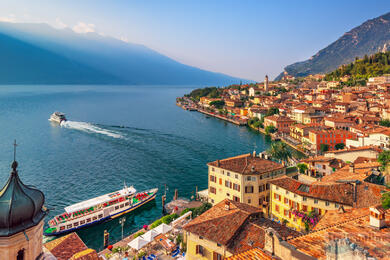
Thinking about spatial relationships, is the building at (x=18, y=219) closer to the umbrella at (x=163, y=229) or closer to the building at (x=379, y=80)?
the umbrella at (x=163, y=229)

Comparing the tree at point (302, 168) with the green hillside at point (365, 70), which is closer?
the tree at point (302, 168)

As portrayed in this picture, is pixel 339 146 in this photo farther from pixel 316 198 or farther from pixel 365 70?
pixel 365 70

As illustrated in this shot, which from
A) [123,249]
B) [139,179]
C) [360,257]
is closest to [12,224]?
[360,257]

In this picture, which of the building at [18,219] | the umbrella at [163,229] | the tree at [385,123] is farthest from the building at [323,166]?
the building at [18,219]

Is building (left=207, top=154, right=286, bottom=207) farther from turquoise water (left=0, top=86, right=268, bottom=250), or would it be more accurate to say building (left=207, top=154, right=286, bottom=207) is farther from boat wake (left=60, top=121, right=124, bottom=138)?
boat wake (left=60, top=121, right=124, bottom=138)

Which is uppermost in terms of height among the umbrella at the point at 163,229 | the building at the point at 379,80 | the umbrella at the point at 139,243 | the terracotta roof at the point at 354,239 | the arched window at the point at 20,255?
the building at the point at 379,80

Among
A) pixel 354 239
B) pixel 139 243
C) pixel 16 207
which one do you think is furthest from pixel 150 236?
pixel 354 239
